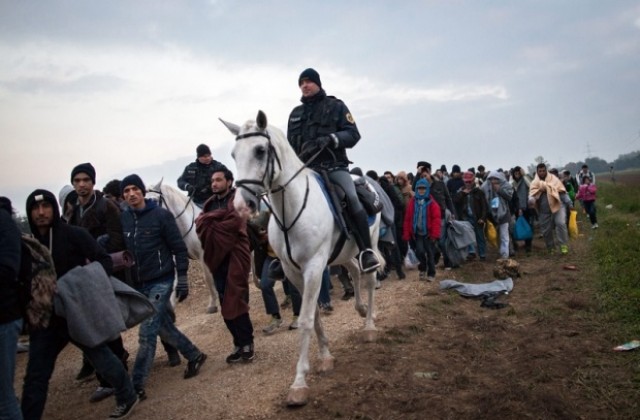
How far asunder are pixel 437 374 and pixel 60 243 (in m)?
4.05

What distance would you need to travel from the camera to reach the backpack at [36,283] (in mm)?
3570

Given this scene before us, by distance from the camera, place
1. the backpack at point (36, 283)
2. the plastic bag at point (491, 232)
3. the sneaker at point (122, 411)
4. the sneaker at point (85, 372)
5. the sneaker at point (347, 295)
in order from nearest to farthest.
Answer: the backpack at point (36, 283)
the sneaker at point (122, 411)
the sneaker at point (85, 372)
the sneaker at point (347, 295)
the plastic bag at point (491, 232)

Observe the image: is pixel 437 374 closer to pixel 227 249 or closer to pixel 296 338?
pixel 296 338

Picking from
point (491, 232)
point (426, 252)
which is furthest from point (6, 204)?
point (491, 232)

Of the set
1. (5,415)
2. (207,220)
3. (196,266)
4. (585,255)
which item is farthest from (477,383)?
(196,266)

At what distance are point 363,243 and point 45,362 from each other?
3455 mm

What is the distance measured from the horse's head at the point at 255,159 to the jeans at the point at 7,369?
1.98 meters

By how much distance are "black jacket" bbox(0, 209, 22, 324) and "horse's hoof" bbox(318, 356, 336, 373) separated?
3.01m

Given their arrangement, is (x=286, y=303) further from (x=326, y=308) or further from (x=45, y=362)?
(x=45, y=362)

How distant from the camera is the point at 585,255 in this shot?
10297mm

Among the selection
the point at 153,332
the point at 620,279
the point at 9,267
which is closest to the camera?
the point at 9,267

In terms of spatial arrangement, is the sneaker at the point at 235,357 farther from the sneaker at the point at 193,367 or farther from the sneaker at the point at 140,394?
the sneaker at the point at 140,394

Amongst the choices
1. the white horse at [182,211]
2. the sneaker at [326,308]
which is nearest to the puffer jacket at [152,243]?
the sneaker at [326,308]

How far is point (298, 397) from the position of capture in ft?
13.8
